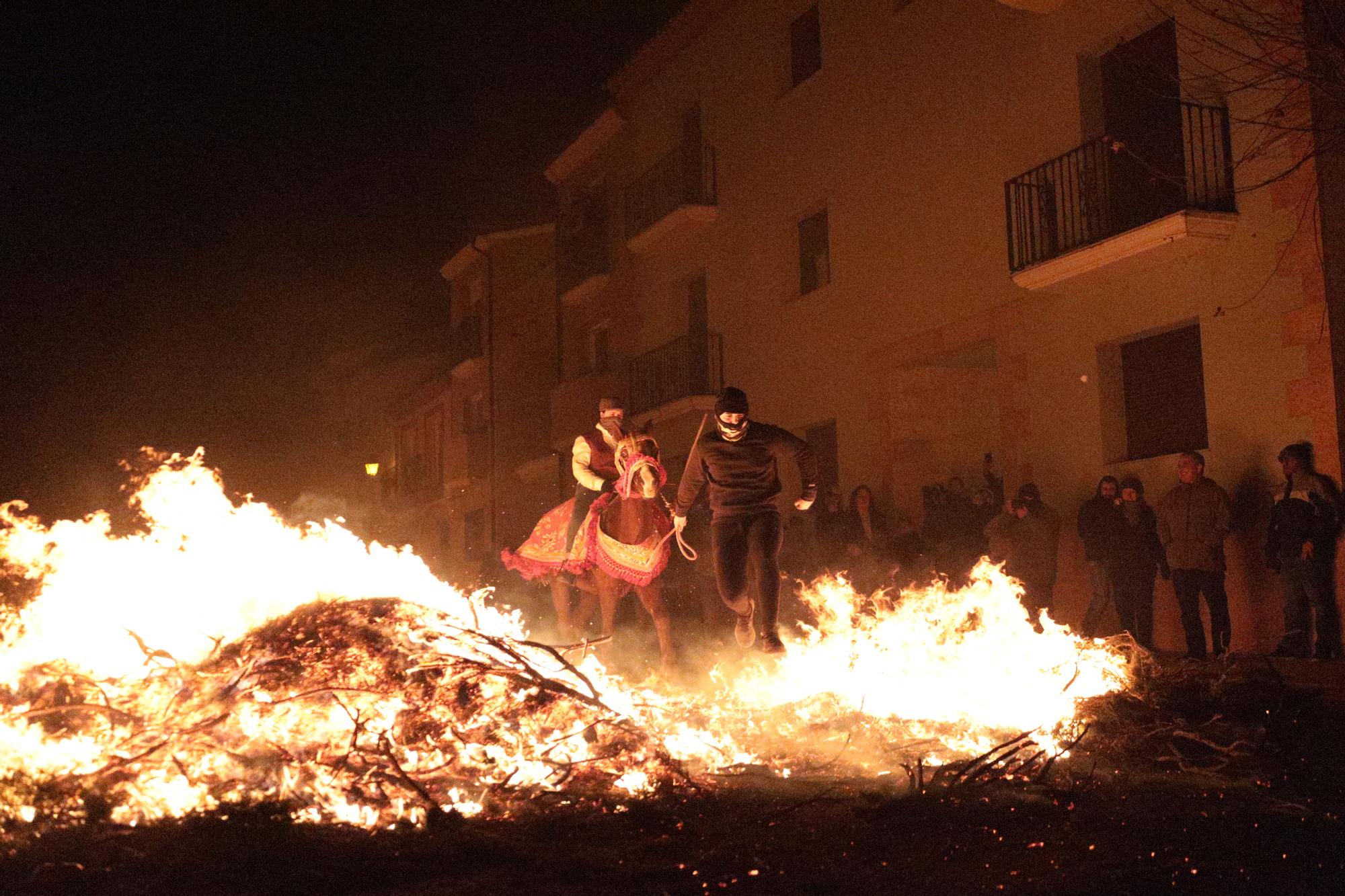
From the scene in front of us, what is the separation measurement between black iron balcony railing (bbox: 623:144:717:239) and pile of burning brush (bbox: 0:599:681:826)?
17.2 meters

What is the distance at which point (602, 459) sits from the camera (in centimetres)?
1145

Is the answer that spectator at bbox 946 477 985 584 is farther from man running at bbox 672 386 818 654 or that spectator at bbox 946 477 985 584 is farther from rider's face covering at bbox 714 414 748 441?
rider's face covering at bbox 714 414 748 441

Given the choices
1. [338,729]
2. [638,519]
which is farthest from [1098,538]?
[338,729]

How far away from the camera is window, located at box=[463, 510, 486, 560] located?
1464 inches

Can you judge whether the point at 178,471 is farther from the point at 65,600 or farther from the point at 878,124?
the point at 878,124

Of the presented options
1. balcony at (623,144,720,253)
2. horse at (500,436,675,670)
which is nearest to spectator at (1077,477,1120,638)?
horse at (500,436,675,670)

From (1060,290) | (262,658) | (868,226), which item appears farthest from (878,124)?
(262,658)

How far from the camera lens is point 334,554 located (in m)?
8.52

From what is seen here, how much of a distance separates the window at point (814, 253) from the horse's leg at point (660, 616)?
10301mm

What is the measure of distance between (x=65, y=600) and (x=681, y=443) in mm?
17064

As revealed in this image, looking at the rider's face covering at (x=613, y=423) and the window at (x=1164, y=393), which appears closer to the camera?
the rider's face covering at (x=613, y=423)

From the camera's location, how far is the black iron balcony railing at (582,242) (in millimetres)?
29375

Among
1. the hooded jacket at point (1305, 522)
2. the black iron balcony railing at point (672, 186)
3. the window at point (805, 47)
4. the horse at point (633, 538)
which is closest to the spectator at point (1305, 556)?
the hooded jacket at point (1305, 522)

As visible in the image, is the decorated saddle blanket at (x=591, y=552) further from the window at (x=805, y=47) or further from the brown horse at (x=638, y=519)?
the window at (x=805, y=47)
